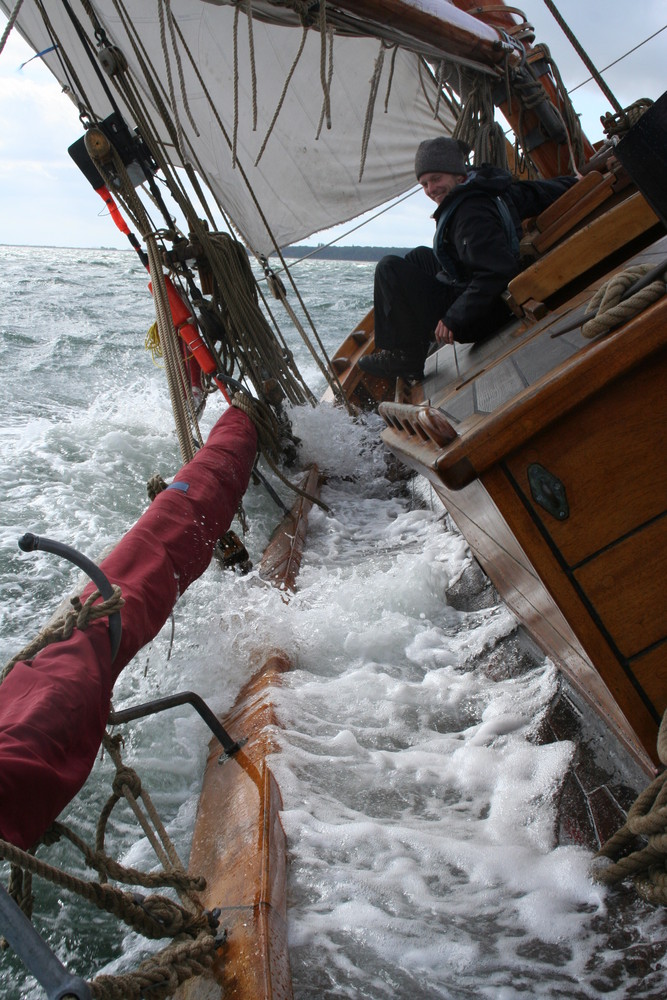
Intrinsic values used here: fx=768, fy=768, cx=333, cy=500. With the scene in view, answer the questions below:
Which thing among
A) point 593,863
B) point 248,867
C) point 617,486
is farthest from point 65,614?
point 593,863

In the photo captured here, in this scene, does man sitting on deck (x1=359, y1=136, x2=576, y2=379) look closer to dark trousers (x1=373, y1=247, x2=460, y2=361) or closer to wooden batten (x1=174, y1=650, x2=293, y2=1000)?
dark trousers (x1=373, y1=247, x2=460, y2=361)

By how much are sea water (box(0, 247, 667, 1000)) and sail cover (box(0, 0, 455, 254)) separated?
2876mm

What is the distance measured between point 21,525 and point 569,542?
375cm

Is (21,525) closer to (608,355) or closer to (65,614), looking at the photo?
(65,614)

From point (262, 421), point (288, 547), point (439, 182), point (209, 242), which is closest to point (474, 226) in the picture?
point (439, 182)

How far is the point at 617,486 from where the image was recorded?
1472 mm

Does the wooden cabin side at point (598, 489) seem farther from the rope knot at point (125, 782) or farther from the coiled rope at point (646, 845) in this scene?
the rope knot at point (125, 782)

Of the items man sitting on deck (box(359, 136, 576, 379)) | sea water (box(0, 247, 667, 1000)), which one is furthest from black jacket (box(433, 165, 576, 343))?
sea water (box(0, 247, 667, 1000))

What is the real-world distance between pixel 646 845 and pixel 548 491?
73cm

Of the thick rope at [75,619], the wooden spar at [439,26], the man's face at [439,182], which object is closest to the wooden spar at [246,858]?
the thick rope at [75,619]

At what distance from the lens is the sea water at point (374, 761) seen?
1477mm

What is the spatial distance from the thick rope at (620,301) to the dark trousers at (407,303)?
264 centimetres

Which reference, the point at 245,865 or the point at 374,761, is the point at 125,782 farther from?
the point at 374,761

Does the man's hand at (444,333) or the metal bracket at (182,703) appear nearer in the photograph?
the metal bracket at (182,703)
